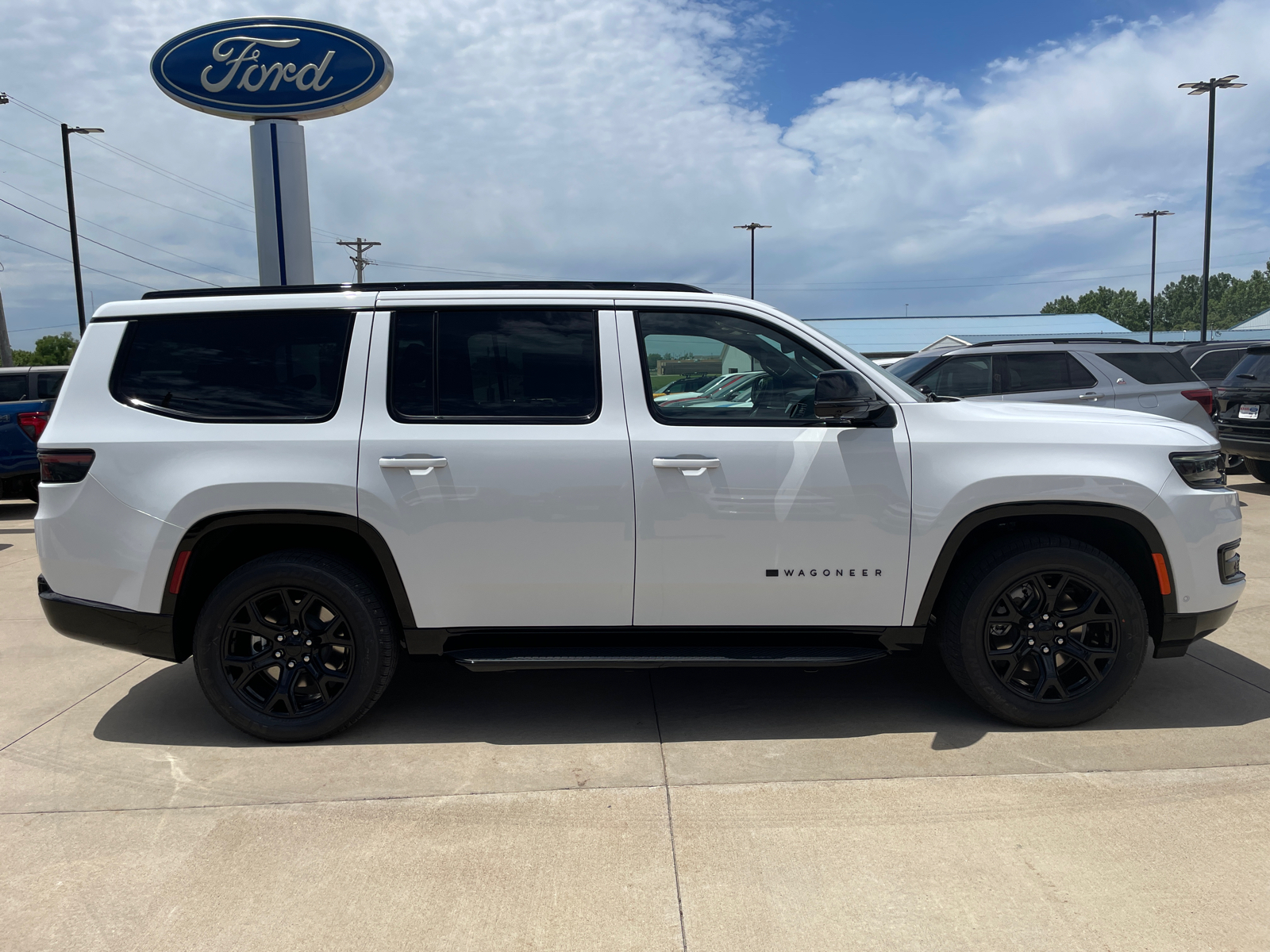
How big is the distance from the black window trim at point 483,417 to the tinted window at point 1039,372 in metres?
6.38

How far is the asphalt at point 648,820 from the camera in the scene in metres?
2.59

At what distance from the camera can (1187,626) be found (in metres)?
3.83

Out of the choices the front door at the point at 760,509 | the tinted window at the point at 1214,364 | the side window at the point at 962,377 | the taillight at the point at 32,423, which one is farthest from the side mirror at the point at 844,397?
the tinted window at the point at 1214,364

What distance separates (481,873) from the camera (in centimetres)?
285

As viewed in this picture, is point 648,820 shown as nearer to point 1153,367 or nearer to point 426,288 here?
point 426,288

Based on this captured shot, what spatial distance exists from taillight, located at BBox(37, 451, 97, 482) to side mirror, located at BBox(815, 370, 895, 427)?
303 cm

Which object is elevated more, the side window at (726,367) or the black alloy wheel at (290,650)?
the side window at (726,367)

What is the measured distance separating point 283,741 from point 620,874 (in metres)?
1.84

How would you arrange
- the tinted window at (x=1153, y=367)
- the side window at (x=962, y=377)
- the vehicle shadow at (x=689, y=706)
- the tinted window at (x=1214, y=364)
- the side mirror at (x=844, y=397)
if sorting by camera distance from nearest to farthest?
the side mirror at (x=844, y=397)
the vehicle shadow at (x=689, y=706)
the tinted window at (x=1153, y=367)
the side window at (x=962, y=377)
the tinted window at (x=1214, y=364)

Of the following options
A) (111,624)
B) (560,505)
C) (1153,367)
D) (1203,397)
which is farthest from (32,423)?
(1203,397)

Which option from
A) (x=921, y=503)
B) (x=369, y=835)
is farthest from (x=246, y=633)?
A: (x=921, y=503)

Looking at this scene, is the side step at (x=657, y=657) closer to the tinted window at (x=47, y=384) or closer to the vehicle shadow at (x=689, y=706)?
the vehicle shadow at (x=689, y=706)

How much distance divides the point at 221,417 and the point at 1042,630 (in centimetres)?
365

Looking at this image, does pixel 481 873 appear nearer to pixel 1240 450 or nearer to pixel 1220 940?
pixel 1220 940
